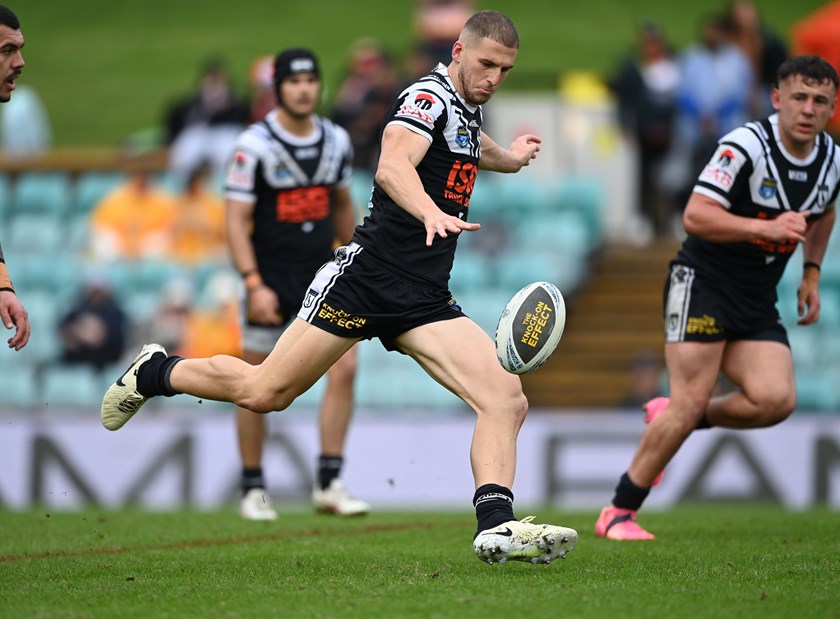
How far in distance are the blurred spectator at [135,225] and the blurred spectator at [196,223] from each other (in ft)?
0.33

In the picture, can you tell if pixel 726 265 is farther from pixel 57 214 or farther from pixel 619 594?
pixel 57 214

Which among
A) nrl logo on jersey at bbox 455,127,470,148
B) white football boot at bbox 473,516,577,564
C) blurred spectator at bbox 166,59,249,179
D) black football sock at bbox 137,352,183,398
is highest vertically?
blurred spectator at bbox 166,59,249,179

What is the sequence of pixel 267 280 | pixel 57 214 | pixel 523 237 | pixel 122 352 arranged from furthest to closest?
pixel 57 214 < pixel 523 237 < pixel 122 352 < pixel 267 280

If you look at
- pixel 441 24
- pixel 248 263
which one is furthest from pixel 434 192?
pixel 441 24

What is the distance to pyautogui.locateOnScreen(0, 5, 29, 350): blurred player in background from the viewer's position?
21.2 ft

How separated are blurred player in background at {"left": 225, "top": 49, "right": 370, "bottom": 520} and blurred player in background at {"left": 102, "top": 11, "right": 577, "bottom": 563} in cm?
227

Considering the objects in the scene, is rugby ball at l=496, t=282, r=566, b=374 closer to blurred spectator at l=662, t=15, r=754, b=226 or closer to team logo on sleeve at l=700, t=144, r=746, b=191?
team logo on sleeve at l=700, t=144, r=746, b=191

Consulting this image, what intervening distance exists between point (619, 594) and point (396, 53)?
25530mm

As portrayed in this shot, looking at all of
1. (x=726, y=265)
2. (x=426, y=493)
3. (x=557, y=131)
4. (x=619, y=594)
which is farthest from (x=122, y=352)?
(x=619, y=594)

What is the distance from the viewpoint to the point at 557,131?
1728cm

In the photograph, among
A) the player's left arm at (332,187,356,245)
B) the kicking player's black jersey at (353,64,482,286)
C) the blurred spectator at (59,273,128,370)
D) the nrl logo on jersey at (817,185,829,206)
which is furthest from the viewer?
the blurred spectator at (59,273,128,370)

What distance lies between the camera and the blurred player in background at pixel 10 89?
645 cm

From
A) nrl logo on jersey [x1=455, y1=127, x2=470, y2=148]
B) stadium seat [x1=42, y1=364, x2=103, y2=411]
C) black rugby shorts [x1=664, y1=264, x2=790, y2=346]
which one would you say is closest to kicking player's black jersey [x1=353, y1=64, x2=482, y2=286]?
nrl logo on jersey [x1=455, y1=127, x2=470, y2=148]

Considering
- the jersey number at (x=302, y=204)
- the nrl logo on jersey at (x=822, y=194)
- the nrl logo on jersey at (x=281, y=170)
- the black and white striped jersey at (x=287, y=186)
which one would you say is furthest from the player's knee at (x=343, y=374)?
the nrl logo on jersey at (x=822, y=194)
